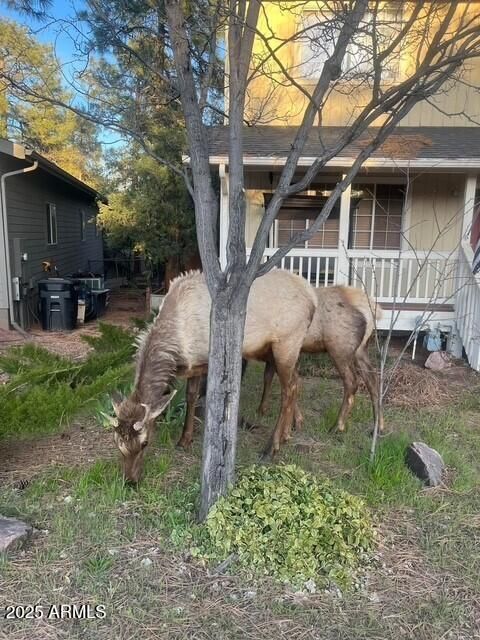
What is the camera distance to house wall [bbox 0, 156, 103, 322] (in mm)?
10320

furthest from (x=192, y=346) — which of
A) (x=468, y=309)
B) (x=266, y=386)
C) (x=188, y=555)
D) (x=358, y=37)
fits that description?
(x=468, y=309)

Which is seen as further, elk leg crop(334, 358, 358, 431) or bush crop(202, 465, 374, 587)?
elk leg crop(334, 358, 358, 431)

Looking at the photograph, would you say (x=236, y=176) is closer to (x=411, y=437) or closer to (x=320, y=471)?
(x=320, y=471)

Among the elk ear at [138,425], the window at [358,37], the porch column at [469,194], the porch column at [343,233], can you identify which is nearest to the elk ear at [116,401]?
the elk ear at [138,425]

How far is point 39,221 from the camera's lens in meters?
12.4

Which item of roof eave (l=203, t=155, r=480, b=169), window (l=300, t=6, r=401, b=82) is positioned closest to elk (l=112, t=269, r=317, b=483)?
window (l=300, t=6, r=401, b=82)

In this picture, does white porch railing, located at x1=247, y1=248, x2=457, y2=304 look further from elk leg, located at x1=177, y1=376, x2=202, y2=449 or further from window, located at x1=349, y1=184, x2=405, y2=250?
elk leg, located at x1=177, y1=376, x2=202, y2=449

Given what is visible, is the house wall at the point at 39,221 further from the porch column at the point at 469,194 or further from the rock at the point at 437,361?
the porch column at the point at 469,194

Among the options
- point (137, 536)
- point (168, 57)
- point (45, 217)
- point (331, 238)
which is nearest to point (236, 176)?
point (137, 536)

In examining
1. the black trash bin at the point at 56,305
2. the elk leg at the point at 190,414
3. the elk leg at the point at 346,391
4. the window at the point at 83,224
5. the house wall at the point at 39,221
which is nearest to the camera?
the elk leg at the point at 190,414

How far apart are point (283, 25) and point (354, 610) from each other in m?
9.92

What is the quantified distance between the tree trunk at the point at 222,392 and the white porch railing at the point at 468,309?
14.4ft

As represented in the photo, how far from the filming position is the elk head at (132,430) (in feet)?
10.4

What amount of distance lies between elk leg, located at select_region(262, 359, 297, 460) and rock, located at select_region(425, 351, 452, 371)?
3.60 meters
